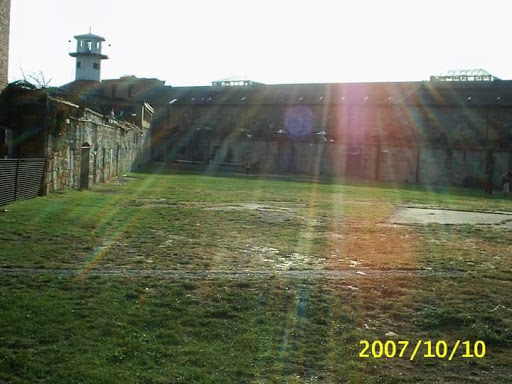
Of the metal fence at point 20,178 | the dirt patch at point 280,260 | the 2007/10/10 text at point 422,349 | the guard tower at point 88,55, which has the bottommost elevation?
the 2007/10/10 text at point 422,349

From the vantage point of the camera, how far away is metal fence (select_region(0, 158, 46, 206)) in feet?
43.2

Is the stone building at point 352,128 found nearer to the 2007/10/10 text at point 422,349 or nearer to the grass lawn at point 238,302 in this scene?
the grass lawn at point 238,302

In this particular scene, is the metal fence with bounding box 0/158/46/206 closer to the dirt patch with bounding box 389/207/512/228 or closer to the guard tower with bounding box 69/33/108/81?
the dirt patch with bounding box 389/207/512/228

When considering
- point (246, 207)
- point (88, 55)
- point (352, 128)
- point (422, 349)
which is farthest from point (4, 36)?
point (88, 55)

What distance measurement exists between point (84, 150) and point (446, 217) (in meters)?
12.4

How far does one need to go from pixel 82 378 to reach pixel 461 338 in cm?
336

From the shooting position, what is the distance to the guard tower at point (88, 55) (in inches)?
2667

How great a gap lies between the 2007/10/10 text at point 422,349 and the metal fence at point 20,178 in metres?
10.3

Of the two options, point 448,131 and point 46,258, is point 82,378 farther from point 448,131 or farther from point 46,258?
point 448,131

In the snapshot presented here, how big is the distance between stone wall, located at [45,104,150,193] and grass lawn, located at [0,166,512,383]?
15.0 ft

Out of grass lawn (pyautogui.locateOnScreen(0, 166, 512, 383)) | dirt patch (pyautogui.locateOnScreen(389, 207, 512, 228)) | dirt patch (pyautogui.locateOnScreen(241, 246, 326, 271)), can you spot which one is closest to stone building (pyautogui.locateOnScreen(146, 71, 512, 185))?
dirt patch (pyautogui.locateOnScreen(389, 207, 512, 228))

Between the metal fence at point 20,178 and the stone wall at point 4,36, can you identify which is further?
the stone wall at point 4,36

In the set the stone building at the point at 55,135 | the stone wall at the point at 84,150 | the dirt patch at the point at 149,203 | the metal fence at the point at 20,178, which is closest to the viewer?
the metal fence at the point at 20,178

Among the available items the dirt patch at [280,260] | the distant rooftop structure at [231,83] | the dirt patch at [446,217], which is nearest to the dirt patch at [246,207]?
the dirt patch at [446,217]
